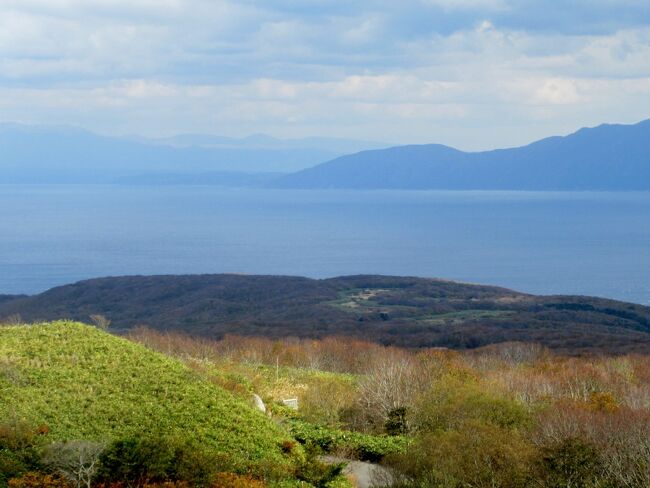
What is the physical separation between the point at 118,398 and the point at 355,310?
72.9 m

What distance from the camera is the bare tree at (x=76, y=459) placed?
616 inches

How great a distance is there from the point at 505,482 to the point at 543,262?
148312 millimetres

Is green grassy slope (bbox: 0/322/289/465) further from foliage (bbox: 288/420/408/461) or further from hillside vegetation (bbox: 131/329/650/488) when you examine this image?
hillside vegetation (bbox: 131/329/650/488)

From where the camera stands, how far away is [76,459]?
624 inches

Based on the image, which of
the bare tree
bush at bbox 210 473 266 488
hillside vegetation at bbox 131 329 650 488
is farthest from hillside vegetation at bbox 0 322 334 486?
hillside vegetation at bbox 131 329 650 488

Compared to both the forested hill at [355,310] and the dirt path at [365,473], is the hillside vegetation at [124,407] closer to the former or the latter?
the dirt path at [365,473]

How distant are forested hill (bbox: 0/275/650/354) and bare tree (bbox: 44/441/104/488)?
5033 centimetres

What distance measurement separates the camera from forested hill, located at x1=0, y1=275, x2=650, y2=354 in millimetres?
72562

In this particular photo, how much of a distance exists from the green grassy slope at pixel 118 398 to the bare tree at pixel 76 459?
1.64 metres

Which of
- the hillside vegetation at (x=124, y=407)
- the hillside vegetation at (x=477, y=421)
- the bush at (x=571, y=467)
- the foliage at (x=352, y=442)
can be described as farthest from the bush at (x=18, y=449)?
the bush at (x=571, y=467)

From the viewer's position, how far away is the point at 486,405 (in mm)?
21594

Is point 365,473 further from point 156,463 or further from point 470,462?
point 156,463

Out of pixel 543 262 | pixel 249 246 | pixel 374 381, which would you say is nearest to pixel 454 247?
pixel 543 262

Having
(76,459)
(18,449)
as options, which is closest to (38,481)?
(76,459)
